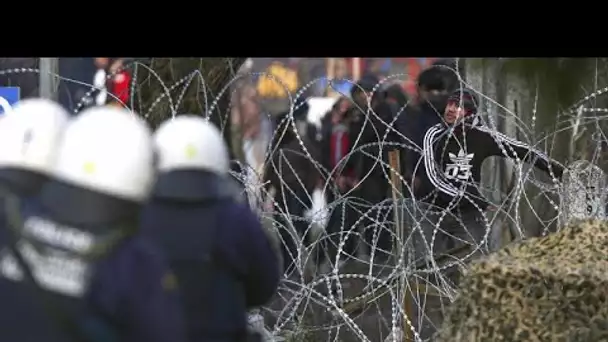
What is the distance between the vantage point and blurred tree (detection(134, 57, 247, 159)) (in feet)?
14.2

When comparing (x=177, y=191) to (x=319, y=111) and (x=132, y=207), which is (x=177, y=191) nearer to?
(x=132, y=207)

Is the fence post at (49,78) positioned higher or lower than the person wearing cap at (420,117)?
higher

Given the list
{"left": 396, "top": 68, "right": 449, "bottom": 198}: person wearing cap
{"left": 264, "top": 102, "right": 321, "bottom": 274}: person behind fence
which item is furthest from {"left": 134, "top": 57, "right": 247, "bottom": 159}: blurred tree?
{"left": 396, "top": 68, "right": 449, "bottom": 198}: person wearing cap

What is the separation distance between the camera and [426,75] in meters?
4.45

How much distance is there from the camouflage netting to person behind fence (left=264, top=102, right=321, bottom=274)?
0.86 m

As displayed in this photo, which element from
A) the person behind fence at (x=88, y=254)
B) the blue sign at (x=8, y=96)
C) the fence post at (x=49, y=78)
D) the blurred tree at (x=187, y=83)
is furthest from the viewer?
the blurred tree at (x=187, y=83)

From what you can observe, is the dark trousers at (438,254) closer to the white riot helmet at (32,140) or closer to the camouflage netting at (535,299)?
the camouflage netting at (535,299)

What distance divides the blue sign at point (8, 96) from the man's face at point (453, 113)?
5.24ft

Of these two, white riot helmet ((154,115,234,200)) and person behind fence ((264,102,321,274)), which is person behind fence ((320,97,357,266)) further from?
white riot helmet ((154,115,234,200))

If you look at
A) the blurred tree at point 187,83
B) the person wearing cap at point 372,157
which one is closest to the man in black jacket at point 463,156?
the person wearing cap at point 372,157

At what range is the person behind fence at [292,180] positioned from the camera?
4641mm

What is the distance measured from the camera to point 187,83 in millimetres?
4465

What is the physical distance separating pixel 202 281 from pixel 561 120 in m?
2.12
